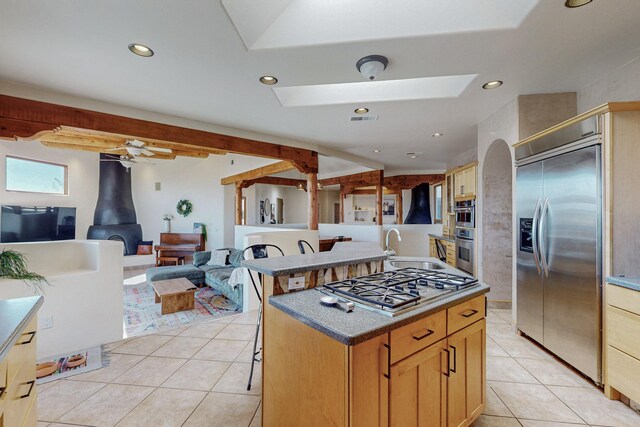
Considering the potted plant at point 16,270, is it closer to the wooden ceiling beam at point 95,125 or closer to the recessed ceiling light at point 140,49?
the wooden ceiling beam at point 95,125

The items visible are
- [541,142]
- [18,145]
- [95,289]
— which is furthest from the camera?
[18,145]

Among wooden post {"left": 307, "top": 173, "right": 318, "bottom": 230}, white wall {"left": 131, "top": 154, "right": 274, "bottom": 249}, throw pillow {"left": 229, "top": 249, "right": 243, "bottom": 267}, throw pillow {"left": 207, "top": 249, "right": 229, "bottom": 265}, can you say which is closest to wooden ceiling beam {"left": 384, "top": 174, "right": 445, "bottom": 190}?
wooden post {"left": 307, "top": 173, "right": 318, "bottom": 230}

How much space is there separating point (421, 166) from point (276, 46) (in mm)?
6516

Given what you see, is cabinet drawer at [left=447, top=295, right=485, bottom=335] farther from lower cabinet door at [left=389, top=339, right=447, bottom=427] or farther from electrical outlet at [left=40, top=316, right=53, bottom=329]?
electrical outlet at [left=40, top=316, right=53, bottom=329]

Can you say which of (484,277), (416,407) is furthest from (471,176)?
(416,407)

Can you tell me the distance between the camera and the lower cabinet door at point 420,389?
3.97 ft

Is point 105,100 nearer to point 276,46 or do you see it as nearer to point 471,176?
point 276,46

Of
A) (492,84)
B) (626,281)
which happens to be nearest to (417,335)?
(626,281)

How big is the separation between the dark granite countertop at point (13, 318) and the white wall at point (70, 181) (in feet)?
19.7

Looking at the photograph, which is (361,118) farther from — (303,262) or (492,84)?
(303,262)

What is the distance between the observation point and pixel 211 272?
5.45 meters

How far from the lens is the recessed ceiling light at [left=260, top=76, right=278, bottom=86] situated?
249 centimetres

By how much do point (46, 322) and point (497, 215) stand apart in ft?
16.7

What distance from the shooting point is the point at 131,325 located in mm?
4008
